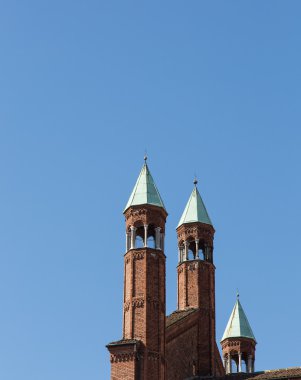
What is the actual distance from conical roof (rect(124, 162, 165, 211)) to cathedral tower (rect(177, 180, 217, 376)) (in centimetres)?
497

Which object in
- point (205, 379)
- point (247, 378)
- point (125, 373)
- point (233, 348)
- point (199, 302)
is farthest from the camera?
point (233, 348)

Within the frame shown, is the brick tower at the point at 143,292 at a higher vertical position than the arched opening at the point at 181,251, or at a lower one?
lower

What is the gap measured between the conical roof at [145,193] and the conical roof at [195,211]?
16.5 feet

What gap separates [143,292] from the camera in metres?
40.4

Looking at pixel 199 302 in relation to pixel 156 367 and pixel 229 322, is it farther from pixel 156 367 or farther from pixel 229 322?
Result: pixel 156 367

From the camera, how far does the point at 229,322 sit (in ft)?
167

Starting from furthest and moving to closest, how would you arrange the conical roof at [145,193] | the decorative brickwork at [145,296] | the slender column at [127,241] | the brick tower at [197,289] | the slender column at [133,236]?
the brick tower at [197,289]
the conical roof at [145,193]
the slender column at [127,241]
the slender column at [133,236]
the decorative brickwork at [145,296]

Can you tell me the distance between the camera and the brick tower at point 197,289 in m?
45.4

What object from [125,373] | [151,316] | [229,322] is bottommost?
[125,373]

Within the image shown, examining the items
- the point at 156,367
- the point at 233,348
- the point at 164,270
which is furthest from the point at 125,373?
the point at 233,348

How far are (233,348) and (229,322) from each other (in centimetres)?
154

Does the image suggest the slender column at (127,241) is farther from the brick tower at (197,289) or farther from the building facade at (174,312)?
the brick tower at (197,289)

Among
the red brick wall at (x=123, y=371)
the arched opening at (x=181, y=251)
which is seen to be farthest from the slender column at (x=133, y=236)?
the arched opening at (x=181, y=251)

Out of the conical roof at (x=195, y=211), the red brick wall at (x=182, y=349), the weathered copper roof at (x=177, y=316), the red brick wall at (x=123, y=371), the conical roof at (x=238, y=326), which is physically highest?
the conical roof at (x=195, y=211)
